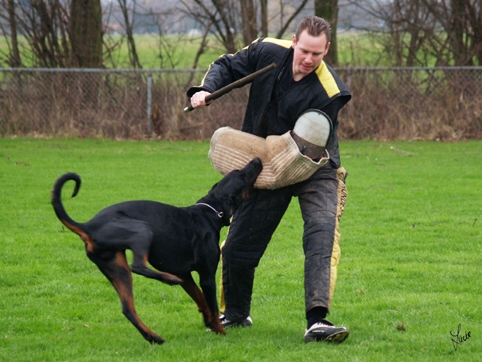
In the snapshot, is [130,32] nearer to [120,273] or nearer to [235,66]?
[235,66]

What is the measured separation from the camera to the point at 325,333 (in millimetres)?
4070

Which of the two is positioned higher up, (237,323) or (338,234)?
(338,234)

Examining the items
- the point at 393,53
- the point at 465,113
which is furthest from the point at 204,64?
the point at 465,113

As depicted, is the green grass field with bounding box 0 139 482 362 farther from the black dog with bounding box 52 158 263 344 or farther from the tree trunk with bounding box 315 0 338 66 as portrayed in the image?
the tree trunk with bounding box 315 0 338 66

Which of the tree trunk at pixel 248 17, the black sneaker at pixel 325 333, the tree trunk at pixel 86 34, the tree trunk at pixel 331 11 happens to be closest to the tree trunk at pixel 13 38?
the tree trunk at pixel 86 34

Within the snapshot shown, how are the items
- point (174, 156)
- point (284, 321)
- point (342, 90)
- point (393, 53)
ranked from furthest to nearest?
point (393, 53), point (174, 156), point (284, 321), point (342, 90)

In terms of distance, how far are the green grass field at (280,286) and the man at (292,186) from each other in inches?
9.5

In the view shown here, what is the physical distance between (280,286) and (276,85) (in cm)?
180

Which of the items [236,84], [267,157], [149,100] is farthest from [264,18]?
[236,84]

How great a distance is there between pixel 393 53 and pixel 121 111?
694 centimetres

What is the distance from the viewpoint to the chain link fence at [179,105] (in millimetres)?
15555

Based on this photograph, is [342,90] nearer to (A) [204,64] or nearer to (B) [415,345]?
(B) [415,345]

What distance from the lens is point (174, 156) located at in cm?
1340

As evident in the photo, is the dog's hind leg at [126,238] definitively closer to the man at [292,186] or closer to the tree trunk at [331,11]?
the man at [292,186]
